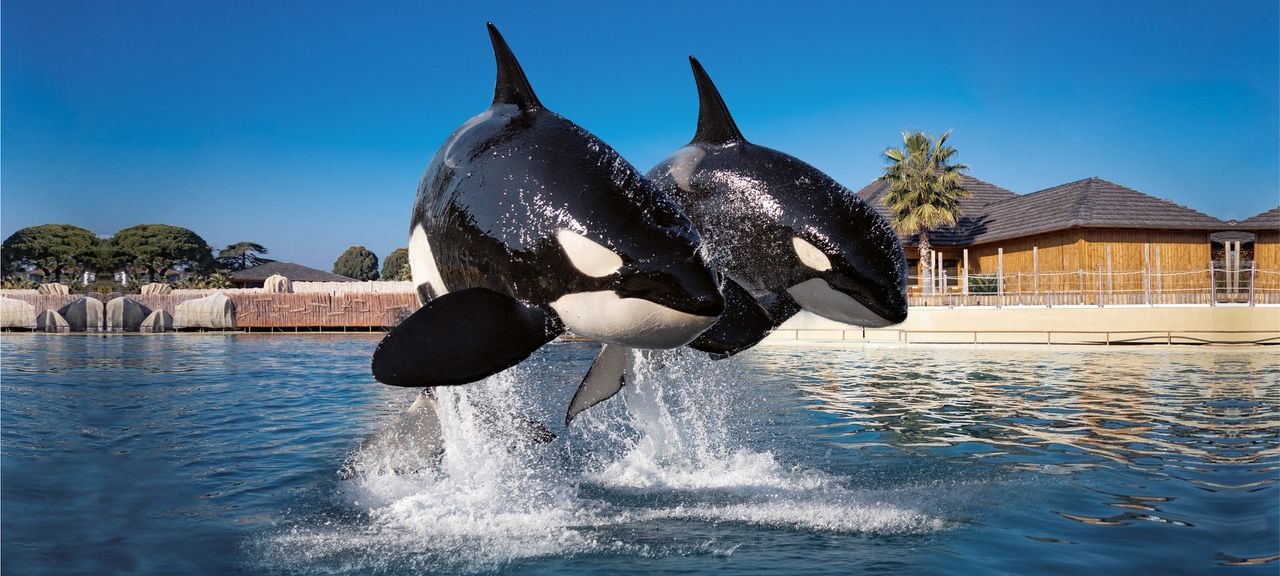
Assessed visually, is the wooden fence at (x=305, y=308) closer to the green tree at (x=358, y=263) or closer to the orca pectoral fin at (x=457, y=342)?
the orca pectoral fin at (x=457, y=342)

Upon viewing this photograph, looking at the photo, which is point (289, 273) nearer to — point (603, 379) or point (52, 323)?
point (52, 323)

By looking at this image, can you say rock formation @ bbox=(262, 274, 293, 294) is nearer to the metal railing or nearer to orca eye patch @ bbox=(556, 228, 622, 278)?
the metal railing

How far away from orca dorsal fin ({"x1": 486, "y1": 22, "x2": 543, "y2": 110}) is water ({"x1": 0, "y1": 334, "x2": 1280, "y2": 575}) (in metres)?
2.35

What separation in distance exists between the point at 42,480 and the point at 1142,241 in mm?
32993

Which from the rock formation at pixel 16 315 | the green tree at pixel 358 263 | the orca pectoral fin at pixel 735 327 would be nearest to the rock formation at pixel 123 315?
the rock formation at pixel 16 315

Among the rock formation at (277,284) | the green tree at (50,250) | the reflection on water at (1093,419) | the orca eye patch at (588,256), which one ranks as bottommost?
the reflection on water at (1093,419)

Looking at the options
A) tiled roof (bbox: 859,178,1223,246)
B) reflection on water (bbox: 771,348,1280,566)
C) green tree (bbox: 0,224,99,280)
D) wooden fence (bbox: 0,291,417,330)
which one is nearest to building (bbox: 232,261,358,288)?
green tree (bbox: 0,224,99,280)

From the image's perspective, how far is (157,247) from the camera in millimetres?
73062

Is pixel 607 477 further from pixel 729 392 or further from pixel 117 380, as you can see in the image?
pixel 117 380

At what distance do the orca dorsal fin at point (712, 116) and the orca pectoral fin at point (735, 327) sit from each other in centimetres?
96

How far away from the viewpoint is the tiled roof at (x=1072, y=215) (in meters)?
30.3

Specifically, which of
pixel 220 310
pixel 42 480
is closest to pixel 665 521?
pixel 42 480

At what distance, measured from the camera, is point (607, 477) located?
677 cm

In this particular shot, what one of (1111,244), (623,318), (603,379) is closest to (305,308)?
(1111,244)
